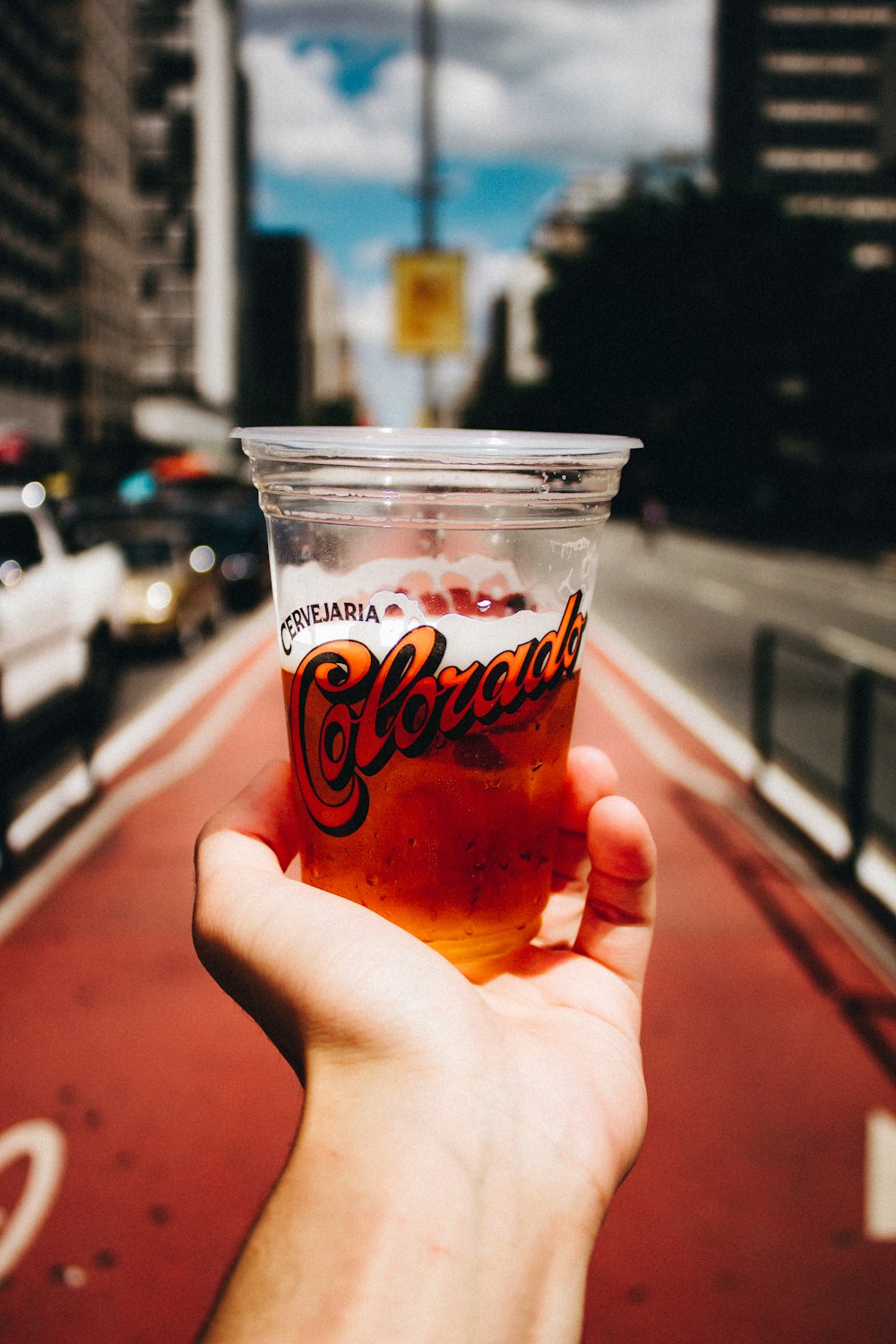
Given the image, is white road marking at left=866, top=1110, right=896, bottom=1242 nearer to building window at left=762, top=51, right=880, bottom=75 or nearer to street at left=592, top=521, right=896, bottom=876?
street at left=592, top=521, right=896, bottom=876

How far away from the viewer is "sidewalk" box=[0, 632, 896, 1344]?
2689 millimetres

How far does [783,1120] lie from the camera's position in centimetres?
337

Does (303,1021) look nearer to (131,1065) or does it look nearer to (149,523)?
(131,1065)

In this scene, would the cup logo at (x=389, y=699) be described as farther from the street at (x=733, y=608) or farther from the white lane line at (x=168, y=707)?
the white lane line at (x=168, y=707)

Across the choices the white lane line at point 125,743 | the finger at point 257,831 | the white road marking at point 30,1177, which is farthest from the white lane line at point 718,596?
the finger at point 257,831

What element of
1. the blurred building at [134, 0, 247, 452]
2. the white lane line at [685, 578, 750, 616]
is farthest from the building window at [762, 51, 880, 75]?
the white lane line at [685, 578, 750, 616]

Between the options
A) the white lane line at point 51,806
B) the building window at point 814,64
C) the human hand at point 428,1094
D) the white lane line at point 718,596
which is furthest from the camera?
the building window at point 814,64

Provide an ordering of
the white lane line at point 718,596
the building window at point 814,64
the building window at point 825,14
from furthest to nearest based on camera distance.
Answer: the building window at point 814,64, the building window at point 825,14, the white lane line at point 718,596

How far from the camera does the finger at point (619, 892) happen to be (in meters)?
1.57

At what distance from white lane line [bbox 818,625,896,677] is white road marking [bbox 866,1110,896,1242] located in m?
8.08

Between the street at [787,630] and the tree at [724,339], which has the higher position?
the tree at [724,339]

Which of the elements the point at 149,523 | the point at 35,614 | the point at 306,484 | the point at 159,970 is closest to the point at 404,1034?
the point at 306,484

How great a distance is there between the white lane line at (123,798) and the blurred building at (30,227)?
138 feet

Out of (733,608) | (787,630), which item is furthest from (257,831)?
(733,608)
